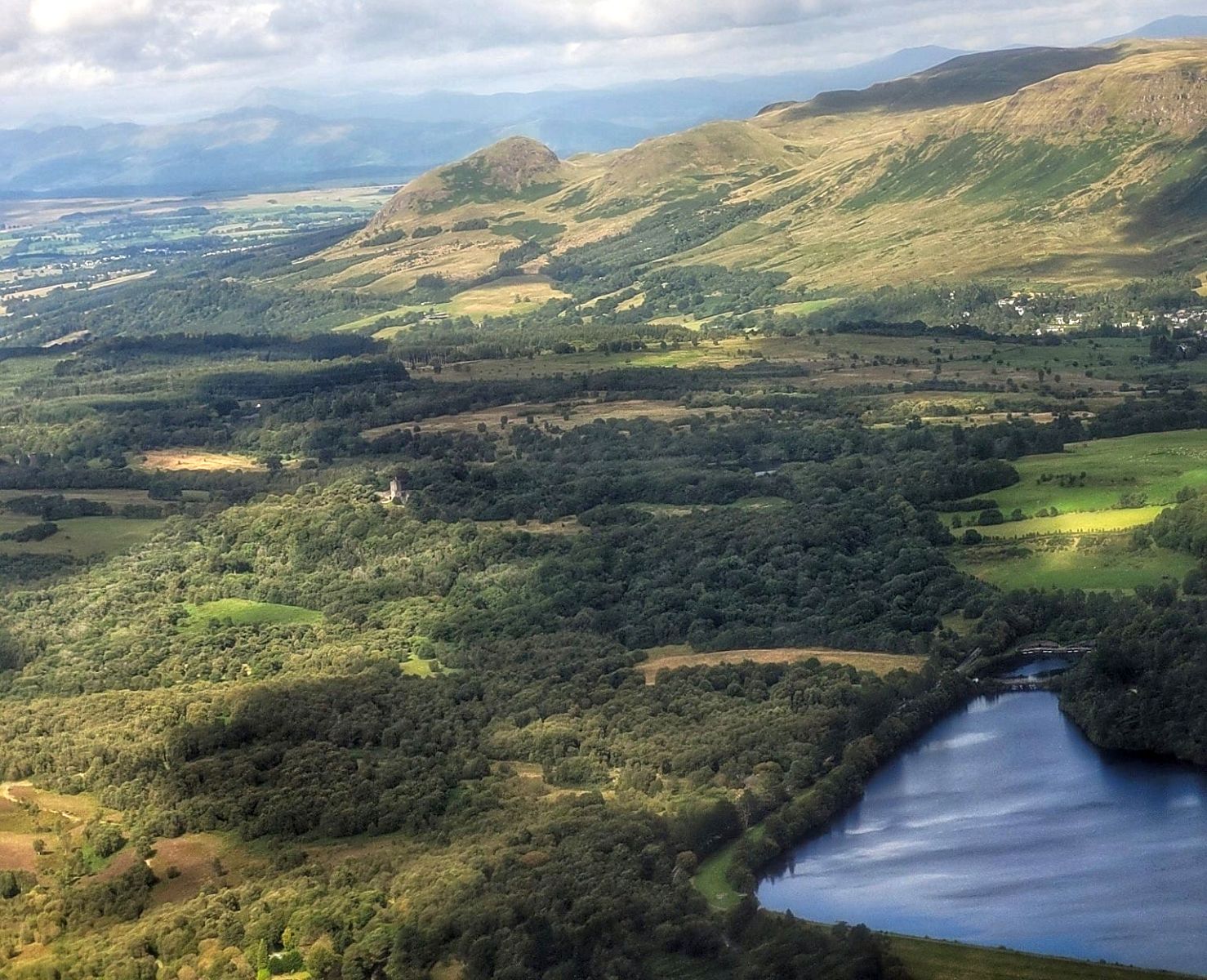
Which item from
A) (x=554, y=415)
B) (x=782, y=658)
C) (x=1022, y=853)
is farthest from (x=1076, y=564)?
(x=554, y=415)

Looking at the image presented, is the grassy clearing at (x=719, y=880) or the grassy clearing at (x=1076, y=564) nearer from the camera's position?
the grassy clearing at (x=719, y=880)

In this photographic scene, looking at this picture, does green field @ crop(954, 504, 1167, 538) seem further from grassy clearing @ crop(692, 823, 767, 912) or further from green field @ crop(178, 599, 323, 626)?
grassy clearing @ crop(692, 823, 767, 912)

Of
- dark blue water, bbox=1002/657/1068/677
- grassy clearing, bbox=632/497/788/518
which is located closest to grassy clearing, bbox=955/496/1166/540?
grassy clearing, bbox=632/497/788/518

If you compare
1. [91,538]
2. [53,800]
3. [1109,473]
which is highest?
[91,538]

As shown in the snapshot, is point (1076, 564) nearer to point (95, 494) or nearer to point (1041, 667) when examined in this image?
point (1041, 667)

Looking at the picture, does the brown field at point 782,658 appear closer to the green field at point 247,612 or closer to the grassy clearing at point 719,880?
the grassy clearing at point 719,880

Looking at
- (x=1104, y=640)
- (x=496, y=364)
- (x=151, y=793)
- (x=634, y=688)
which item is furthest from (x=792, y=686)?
(x=496, y=364)

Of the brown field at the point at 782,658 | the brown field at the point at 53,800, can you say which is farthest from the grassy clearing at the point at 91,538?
the brown field at the point at 782,658
